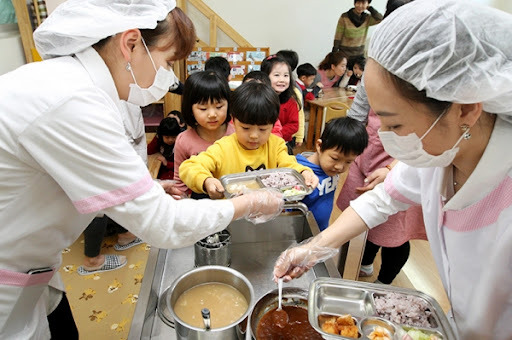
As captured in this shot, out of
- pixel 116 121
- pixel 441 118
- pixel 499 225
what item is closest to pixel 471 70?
pixel 441 118

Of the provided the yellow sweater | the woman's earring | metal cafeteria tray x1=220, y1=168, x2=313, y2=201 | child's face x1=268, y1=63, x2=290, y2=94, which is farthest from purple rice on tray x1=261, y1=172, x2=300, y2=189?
child's face x1=268, y1=63, x2=290, y2=94

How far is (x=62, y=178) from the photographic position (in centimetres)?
83

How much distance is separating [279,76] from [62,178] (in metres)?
2.33

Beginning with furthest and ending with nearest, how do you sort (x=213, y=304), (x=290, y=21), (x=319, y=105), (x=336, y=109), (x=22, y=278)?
(x=290, y=21), (x=336, y=109), (x=319, y=105), (x=213, y=304), (x=22, y=278)

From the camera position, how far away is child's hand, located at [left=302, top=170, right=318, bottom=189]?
1.71m

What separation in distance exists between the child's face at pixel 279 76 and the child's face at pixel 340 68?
250 centimetres

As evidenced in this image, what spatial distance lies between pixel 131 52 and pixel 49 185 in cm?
44

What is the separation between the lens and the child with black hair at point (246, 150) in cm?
173

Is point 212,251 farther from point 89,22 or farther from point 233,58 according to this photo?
point 233,58

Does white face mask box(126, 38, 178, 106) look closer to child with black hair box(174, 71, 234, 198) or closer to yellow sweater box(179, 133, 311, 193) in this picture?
yellow sweater box(179, 133, 311, 193)

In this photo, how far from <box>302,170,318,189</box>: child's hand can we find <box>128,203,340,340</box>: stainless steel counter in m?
0.18

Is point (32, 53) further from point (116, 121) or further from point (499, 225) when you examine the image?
point (499, 225)

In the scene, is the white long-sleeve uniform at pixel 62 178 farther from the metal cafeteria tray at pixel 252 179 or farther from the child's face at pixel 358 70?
the child's face at pixel 358 70

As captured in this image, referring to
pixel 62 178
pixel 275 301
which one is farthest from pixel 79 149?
pixel 275 301
